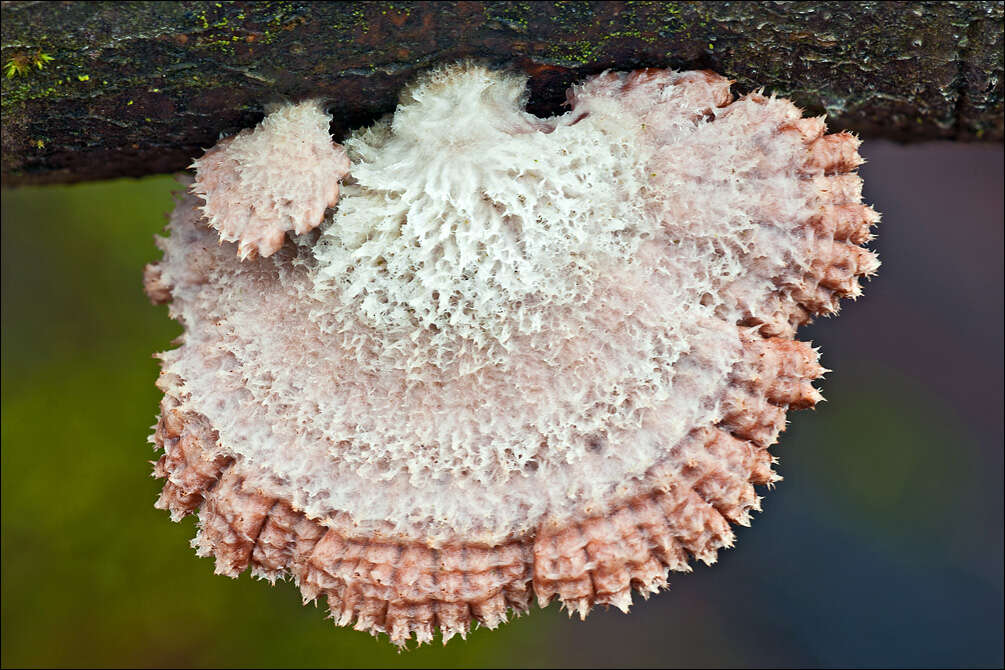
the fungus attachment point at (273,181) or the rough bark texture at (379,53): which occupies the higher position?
the rough bark texture at (379,53)

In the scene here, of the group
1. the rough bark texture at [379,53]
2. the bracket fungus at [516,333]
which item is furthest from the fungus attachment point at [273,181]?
the rough bark texture at [379,53]

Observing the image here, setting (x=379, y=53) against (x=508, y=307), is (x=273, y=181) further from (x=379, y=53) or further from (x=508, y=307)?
(x=508, y=307)

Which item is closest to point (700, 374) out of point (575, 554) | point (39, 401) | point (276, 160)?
point (575, 554)

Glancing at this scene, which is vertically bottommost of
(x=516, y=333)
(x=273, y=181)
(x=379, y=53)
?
(x=516, y=333)

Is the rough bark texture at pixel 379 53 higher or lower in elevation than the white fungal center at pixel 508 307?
higher

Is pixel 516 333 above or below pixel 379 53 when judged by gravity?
below

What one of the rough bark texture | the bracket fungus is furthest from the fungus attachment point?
the rough bark texture

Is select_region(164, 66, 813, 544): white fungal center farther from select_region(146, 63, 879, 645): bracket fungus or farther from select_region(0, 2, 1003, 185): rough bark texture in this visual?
select_region(0, 2, 1003, 185): rough bark texture

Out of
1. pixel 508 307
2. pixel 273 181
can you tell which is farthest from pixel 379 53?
pixel 508 307

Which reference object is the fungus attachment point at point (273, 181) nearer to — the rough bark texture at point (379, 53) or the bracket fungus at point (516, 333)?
the bracket fungus at point (516, 333)
